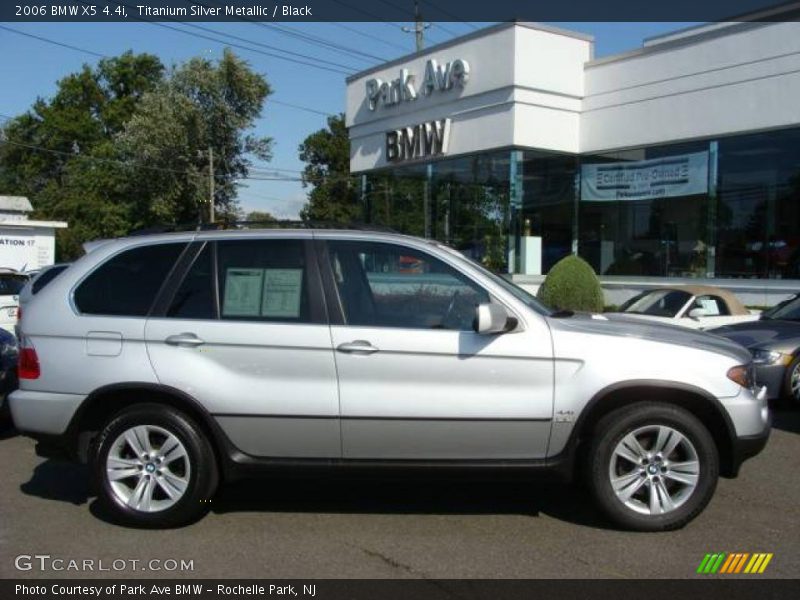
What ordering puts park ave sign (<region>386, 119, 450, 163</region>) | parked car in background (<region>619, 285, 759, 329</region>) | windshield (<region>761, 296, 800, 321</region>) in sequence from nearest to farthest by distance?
windshield (<region>761, 296, 800, 321</region>)
parked car in background (<region>619, 285, 759, 329</region>)
park ave sign (<region>386, 119, 450, 163</region>)

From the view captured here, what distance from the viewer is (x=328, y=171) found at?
65562mm

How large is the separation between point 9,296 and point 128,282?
9060 millimetres

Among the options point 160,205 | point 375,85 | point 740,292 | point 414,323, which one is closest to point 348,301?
point 414,323

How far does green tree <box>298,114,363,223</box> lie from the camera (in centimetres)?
6259

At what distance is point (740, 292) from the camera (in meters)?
17.0

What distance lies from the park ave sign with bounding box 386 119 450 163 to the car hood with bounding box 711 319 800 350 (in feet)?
41.1

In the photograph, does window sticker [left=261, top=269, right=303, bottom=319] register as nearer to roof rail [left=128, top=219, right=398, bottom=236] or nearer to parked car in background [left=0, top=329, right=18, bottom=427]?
roof rail [left=128, top=219, right=398, bottom=236]

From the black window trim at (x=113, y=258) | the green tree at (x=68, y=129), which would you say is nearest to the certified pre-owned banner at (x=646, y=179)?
the black window trim at (x=113, y=258)

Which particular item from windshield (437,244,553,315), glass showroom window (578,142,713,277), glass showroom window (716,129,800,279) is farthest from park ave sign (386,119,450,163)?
windshield (437,244,553,315)

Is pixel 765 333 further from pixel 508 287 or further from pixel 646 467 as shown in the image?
pixel 508 287

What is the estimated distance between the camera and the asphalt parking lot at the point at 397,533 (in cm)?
457

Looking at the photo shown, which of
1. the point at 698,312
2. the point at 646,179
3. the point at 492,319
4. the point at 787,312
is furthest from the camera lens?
the point at 646,179

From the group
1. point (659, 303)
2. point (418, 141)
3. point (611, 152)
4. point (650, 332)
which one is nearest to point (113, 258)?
point (650, 332)
